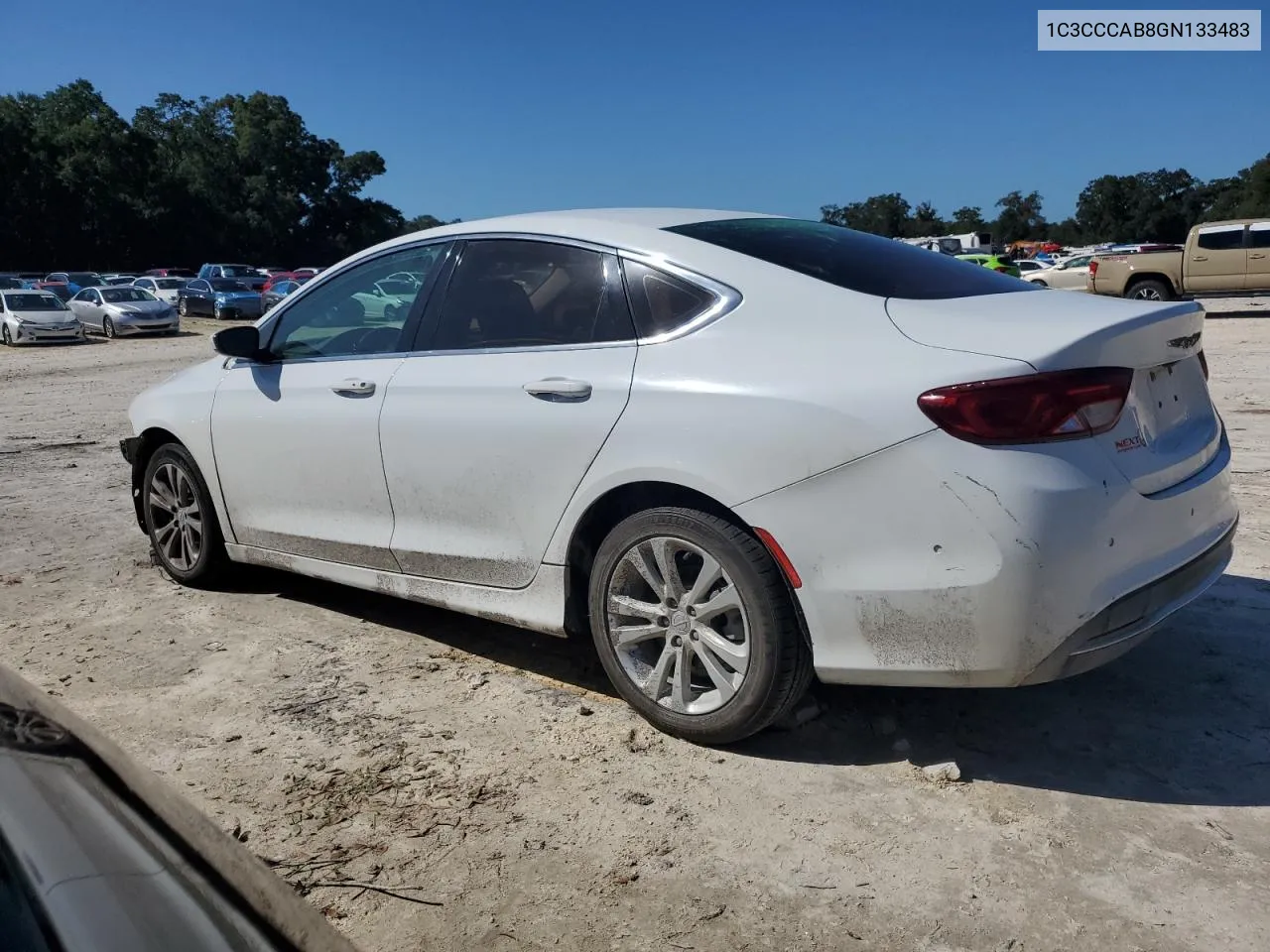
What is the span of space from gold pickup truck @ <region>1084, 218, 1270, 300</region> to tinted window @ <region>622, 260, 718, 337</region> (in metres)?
21.1

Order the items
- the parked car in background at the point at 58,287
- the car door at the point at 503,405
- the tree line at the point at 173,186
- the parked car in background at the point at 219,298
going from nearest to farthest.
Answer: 1. the car door at the point at 503,405
2. the parked car in background at the point at 219,298
3. the parked car in background at the point at 58,287
4. the tree line at the point at 173,186

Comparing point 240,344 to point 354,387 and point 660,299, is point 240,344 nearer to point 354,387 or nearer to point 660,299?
point 354,387

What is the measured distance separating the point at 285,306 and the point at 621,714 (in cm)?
248

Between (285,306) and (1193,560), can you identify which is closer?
(1193,560)

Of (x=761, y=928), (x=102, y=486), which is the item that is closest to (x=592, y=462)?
(x=761, y=928)

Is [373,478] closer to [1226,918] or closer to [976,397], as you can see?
[976,397]

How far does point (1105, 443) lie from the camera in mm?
2850

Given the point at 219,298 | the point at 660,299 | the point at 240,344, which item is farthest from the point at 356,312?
the point at 219,298

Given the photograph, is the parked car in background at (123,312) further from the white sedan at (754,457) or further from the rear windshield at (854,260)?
the rear windshield at (854,260)

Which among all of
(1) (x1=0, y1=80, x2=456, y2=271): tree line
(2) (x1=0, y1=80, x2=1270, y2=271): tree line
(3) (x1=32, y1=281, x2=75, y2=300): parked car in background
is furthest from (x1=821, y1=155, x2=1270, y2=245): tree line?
(3) (x1=32, y1=281, x2=75, y2=300): parked car in background

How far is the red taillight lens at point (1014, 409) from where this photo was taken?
2.77 m

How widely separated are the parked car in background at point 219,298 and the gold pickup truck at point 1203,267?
94.9 feet

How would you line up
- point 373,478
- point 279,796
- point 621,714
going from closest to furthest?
point 279,796
point 621,714
point 373,478

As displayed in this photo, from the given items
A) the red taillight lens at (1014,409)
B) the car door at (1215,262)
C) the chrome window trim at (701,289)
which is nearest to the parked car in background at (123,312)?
the car door at (1215,262)
